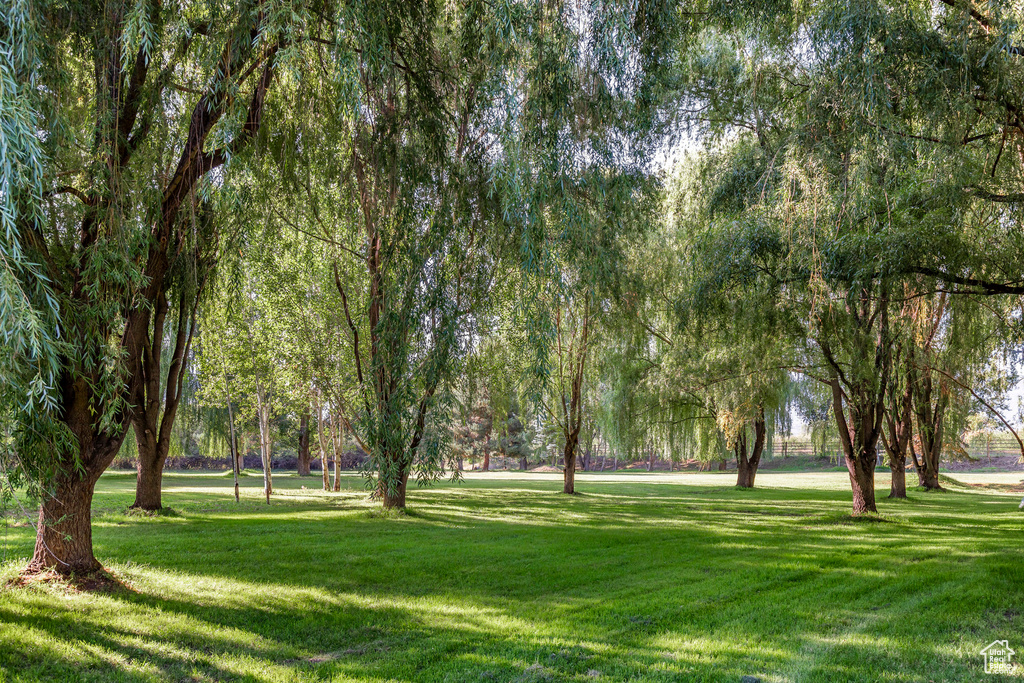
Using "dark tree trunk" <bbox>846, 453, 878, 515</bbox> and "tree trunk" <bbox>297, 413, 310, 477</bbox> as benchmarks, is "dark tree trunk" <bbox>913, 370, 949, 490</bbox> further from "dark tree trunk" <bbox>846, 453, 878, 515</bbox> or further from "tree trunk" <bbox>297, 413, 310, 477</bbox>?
"tree trunk" <bbox>297, 413, 310, 477</bbox>

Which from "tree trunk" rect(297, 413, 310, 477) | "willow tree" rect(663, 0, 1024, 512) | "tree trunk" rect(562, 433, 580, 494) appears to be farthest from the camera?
"tree trunk" rect(297, 413, 310, 477)

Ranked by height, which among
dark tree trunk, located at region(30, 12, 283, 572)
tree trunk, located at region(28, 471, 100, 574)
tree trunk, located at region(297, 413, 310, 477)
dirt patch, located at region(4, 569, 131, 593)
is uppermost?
dark tree trunk, located at region(30, 12, 283, 572)

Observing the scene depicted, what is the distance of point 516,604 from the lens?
6.20 metres

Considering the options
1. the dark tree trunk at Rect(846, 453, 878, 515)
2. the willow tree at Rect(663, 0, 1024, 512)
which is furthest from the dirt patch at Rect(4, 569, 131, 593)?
the dark tree trunk at Rect(846, 453, 878, 515)

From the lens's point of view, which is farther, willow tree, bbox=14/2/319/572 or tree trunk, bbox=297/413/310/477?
tree trunk, bbox=297/413/310/477

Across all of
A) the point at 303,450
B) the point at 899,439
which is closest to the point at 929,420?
the point at 899,439

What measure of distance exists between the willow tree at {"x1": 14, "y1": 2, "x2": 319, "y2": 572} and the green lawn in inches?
41.2

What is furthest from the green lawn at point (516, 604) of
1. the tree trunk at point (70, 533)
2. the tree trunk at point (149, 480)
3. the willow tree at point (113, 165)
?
the willow tree at point (113, 165)

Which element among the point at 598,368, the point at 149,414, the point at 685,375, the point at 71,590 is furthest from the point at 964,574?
the point at 149,414

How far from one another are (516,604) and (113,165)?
5329 mm

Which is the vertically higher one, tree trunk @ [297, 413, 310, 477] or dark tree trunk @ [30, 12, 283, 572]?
dark tree trunk @ [30, 12, 283, 572]

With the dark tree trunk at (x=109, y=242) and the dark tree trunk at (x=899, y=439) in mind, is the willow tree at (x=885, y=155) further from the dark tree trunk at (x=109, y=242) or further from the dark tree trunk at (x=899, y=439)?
the dark tree trunk at (x=899, y=439)

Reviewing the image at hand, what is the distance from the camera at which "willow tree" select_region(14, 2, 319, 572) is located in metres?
4.58

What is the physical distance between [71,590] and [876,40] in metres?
8.96
